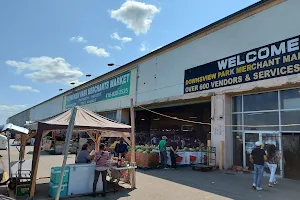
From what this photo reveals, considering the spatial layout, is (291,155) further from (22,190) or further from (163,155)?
(22,190)

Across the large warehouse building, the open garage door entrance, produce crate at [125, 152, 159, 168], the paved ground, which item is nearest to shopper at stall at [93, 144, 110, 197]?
the paved ground

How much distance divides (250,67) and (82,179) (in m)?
9.65

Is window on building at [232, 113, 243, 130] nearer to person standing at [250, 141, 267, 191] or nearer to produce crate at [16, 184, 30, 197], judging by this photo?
person standing at [250, 141, 267, 191]

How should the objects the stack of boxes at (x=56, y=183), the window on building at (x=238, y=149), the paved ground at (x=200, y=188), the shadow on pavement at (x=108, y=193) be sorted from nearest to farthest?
the stack of boxes at (x=56, y=183)
the shadow on pavement at (x=108, y=193)
the paved ground at (x=200, y=188)
the window on building at (x=238, y=149)

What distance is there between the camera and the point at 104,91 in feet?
97.9

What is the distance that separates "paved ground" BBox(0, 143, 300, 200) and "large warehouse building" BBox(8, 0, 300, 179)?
2.31 metres

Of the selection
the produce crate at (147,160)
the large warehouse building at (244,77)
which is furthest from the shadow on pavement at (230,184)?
the large warehouse building at (244,77)

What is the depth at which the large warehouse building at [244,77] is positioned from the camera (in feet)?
38.0

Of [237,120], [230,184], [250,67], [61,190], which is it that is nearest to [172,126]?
[237,120]

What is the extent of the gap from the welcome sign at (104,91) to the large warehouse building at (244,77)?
18.3 feet

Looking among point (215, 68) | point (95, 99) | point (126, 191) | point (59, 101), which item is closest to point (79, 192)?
point (126, 191)

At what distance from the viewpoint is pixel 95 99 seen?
32.3 m

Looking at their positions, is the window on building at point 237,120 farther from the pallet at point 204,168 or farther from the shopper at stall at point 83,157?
the shopper at stall at point 83,157

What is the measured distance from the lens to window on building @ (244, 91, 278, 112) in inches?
493
